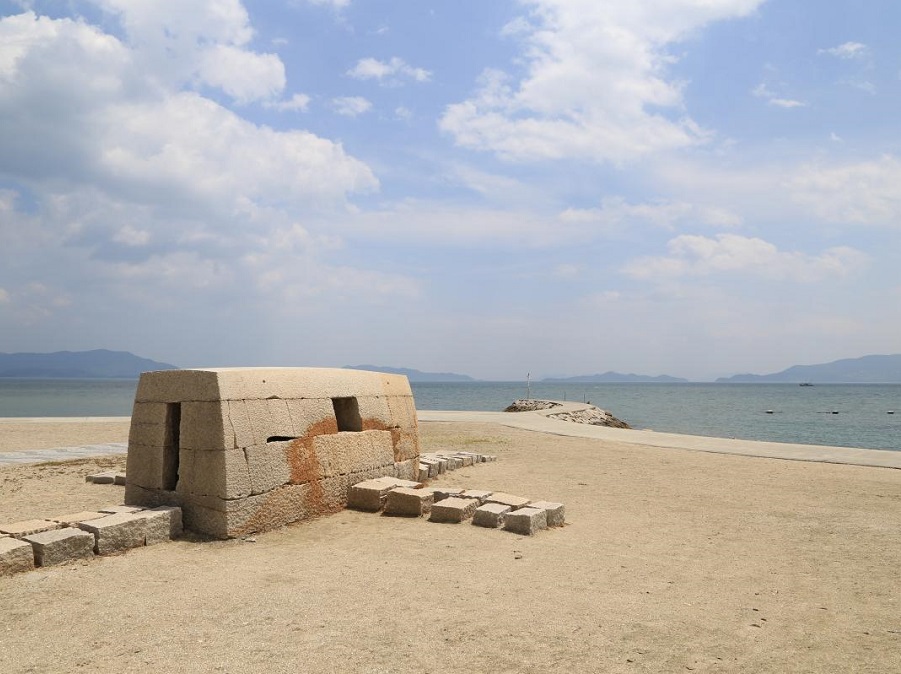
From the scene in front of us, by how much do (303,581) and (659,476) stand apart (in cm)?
726

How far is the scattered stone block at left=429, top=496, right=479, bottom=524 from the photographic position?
736cm

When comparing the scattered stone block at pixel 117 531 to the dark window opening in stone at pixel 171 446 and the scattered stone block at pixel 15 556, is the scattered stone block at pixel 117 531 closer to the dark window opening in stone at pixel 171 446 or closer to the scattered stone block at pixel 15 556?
the scattered stone block at pixel 15 556

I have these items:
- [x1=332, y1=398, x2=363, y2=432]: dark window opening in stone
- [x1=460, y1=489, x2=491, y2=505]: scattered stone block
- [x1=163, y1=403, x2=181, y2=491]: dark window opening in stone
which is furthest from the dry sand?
[x1=332, y1=398, x2=363, y2=432]: dark window opening in stone

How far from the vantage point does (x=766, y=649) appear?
4055 mm

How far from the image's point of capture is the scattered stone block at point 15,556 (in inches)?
211

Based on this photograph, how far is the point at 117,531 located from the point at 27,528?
0.79m

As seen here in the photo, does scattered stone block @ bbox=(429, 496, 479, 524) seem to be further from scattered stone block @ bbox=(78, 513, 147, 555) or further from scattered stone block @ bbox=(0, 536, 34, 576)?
scattered stone block @ bbox=(0, 536, 34, 576)

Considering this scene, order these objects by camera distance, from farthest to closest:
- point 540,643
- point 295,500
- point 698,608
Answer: point 295,500 < point 698,608 < point 540,643

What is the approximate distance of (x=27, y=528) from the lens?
236 inches

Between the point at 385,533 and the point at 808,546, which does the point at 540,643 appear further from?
the point at 808,546

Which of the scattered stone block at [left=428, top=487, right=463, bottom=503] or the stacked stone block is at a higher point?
the stacked stone block

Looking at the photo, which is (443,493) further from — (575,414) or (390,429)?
(575,414)

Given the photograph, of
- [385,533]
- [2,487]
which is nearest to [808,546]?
[385,533]

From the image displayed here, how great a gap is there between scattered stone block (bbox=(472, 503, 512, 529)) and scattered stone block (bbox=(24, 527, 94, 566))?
384 cm
